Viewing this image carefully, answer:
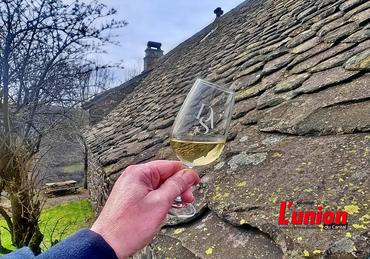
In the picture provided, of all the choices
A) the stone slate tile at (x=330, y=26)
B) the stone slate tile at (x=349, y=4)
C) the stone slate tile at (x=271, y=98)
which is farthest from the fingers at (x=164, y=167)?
the stone slate tile at (x=349, y=4)

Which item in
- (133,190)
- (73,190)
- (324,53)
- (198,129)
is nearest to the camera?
(133,190)

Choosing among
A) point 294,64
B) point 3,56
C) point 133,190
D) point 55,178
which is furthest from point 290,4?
point 55,178

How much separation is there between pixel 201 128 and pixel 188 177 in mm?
224

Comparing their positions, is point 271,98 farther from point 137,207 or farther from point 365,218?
point 137,207

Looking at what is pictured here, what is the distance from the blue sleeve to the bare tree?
19.4ft

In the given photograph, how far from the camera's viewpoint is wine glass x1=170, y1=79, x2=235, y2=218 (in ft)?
4.00

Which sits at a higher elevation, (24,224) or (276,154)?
(276,154)

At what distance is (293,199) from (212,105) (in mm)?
445

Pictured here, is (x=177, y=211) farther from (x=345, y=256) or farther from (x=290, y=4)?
(x=290, y=4)

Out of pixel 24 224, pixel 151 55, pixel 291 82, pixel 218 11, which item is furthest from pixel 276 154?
pixel 151 55

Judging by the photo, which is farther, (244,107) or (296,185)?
(244,107)

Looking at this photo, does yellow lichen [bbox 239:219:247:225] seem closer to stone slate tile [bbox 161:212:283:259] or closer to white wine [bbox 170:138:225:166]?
stone slate tile [bbox 161:212:283:259]

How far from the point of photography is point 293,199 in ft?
3.58

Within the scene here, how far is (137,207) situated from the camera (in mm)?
933
